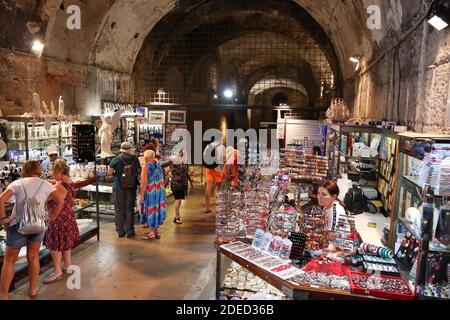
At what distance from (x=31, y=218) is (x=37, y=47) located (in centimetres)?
554

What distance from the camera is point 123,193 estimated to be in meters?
6.41

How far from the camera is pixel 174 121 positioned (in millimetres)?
12586

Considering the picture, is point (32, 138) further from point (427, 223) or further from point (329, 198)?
point (427, 223)

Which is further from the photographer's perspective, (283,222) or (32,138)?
(32,138)

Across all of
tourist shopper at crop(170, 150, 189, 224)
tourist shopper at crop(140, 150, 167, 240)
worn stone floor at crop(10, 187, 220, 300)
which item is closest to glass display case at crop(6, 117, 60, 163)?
worn stone floor at crop(10, 187, 220, 300)

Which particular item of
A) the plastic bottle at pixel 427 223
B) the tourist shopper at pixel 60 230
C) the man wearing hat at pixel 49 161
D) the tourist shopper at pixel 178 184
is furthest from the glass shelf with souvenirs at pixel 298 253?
the man wearing hat at pixel 49 161

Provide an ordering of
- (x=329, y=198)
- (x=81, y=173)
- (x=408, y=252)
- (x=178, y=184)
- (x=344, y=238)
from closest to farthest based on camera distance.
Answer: (x=408, y=252) → (x=344, y=238) → (x=329, y=198) → (x=81, y=173) → (x=178, y=184)

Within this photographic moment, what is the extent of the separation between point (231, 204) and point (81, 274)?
2.50 m

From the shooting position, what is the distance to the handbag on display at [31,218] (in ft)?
12.9

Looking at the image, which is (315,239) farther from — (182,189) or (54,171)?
(182,189)

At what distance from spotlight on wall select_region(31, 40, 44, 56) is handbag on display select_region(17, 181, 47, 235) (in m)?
5.26

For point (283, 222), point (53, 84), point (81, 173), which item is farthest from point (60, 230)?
point (53, 84)

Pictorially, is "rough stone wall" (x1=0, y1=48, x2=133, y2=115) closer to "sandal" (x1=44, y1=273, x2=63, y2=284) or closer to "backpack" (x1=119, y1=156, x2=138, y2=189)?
"backpack" (x1=119, y1=156, x2=138, y2=189)

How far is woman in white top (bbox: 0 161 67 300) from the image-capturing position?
396cm
